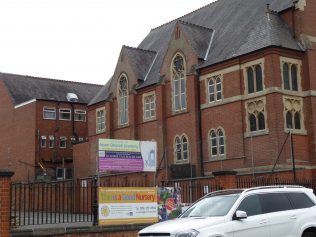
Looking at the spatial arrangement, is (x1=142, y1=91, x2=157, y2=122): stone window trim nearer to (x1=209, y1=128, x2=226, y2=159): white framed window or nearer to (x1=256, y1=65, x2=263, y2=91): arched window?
(x1=209, y1=128, x2=226, y2=159): white framed window

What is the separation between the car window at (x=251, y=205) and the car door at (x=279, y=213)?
0.15 metres

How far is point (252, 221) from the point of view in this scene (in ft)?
42.1

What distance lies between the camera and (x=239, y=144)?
35031 mm

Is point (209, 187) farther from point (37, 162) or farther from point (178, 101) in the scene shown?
point (37, 162)

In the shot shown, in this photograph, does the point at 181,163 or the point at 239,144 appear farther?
the point at 181,163

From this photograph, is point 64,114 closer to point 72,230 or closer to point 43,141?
point 43,141

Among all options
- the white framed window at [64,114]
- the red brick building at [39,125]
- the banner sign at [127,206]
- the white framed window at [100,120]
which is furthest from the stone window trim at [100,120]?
the banner sign at [127,206]

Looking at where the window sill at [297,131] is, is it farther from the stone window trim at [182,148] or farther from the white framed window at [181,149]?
the white framed window at [181,149]

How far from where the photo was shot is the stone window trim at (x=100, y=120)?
48.9 m

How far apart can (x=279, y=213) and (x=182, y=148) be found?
86.1ft

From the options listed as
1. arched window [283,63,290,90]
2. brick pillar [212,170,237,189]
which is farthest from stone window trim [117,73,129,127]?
brick pillar [212,170,237,189]

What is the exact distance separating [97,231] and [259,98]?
18577 millimetres

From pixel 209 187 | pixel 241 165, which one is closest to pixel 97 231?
pixel 209 187

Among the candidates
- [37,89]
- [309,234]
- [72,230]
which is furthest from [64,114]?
[309,234]
